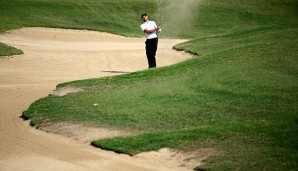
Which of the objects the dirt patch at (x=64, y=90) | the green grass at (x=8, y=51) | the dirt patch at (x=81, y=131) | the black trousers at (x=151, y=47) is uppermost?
the green grass at (x=8, y=51)

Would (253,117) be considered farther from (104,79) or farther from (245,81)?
(104,79)

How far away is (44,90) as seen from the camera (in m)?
15.7

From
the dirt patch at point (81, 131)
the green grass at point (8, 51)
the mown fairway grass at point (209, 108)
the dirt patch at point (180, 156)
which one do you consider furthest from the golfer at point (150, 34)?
the dirt patch at point (180, 156)

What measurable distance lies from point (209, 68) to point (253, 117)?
16.1 feet

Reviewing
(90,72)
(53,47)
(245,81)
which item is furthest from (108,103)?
(53,47)

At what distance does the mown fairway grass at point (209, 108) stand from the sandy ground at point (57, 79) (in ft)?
1.57

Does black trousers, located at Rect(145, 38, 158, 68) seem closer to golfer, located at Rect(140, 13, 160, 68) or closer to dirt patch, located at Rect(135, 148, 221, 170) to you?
→ golfer, located at Rect(140, 13, 160, 68)

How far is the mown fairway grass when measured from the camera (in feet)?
27.8

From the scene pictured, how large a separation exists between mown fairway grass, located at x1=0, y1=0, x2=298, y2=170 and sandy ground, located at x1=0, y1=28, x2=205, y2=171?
0.48 meters

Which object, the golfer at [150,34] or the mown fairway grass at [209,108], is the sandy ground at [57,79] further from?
the golfer at [150,34]

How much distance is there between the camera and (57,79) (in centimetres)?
1789

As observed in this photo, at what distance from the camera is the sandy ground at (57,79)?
8.29m

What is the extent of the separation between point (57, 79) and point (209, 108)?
8.62m

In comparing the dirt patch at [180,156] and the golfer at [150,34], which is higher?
the golfer at [150,34]
